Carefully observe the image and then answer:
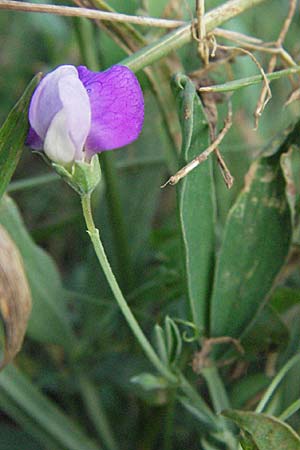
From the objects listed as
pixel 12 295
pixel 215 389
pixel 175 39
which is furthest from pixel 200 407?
pixel 175 39

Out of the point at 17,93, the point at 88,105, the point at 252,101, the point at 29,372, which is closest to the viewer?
the point at 88,105

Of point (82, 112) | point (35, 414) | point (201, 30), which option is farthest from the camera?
point (35, 414)

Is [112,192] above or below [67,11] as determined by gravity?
below

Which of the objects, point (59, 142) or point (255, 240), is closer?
point (59, 142)

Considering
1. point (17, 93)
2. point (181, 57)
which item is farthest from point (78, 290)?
point (17, 93)

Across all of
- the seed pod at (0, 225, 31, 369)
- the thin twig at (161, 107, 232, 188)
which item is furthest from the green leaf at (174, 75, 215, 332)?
the seed pod at (0, 225, 31, 369)

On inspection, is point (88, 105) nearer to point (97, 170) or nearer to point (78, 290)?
point (97, 170)

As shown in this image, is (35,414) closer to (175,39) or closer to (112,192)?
(112,192)
